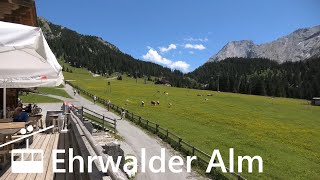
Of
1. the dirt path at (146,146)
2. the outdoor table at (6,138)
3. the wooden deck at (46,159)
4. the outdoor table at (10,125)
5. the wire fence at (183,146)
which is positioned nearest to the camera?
the wooden deck at (46,159)

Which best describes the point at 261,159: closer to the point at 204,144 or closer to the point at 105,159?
the point at 204,144

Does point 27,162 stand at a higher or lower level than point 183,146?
higher

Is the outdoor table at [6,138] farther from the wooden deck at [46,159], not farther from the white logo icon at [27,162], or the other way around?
the wooden deck at [46,159]

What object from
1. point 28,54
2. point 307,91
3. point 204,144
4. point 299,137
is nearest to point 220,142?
point 204,144

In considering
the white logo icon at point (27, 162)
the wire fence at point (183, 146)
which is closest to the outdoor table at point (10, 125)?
the white logo icon at point (27, 162)

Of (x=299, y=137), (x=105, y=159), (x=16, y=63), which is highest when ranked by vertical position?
(x=16, y=63)

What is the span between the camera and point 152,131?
1506 inches

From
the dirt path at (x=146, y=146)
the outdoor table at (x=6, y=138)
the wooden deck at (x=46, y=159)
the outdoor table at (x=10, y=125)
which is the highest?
the outdoor table at (x=10, y=125)

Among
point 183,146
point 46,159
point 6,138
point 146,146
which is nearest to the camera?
point 6,138

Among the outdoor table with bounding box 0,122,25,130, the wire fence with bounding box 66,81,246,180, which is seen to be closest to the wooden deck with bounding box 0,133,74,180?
the outdoor table with bounding box 0,122,25,130

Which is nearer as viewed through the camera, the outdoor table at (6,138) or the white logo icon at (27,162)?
the white logo icon at (27,162)

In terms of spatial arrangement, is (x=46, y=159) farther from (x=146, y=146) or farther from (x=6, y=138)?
(x=146, y=146)

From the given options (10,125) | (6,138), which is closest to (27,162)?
(6,138)

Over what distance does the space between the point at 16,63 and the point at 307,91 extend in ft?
548
